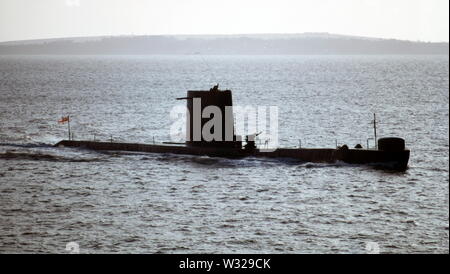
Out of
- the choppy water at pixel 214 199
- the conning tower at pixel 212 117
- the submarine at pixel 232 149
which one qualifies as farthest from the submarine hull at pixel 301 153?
the choppy water at pixel 214 199

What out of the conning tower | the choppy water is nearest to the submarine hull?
the conning tower

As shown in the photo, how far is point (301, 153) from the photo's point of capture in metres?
56.8

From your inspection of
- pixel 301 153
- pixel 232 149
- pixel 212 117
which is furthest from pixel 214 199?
pixel 301 153

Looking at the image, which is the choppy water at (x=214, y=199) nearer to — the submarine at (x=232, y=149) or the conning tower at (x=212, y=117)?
the submarine at (x=232, y=149)

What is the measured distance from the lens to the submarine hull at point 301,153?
53469 mm

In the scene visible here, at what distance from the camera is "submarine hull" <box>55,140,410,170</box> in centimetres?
5347

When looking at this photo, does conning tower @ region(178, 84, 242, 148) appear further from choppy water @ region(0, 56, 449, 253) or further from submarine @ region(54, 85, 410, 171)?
choppy water @ region(0, 56, 449, 253)

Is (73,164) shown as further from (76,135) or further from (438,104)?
(438,104)

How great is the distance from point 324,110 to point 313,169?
54.2 meters

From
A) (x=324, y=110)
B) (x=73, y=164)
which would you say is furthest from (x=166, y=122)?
(x=73, y=164)

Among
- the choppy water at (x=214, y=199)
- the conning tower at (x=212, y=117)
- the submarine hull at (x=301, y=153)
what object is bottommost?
the choppy water at (x=214, y=199)

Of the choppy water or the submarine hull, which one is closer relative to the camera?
the choppy water

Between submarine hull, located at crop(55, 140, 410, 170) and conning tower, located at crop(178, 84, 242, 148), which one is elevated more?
conning tower, located at crop(178, 84, 242, 148)

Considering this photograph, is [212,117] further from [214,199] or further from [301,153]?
[214,199]
